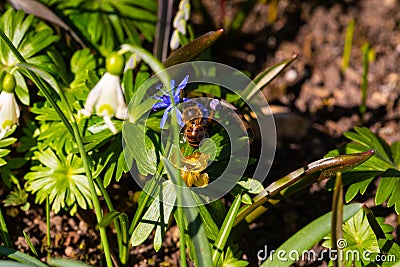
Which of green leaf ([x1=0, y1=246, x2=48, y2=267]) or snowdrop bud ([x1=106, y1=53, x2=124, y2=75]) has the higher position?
snowdrop bud ([x1=106, y1=53, x2=124, y2=75])

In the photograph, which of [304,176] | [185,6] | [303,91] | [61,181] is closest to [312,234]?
[304,176]

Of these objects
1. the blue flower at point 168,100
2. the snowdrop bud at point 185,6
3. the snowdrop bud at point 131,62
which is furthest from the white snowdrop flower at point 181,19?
the blue flower at point 168,100

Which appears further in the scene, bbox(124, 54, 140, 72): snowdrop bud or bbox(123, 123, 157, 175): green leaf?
bbox(124, 54, 140, 72): snowdrop bud

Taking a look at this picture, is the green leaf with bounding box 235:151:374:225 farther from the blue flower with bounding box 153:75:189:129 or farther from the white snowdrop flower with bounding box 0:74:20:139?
the white snowdrop flower with bounding box 0:74:20:139

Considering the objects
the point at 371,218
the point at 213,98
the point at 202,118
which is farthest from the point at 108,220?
the point at 371,218

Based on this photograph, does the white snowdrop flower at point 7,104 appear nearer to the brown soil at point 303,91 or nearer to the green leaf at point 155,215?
the green leaf at point 155,215

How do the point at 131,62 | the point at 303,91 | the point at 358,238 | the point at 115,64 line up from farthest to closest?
1. the point at 303,91
2. the point at 131,62
3. the point at 358,238
4. the point at 115,64

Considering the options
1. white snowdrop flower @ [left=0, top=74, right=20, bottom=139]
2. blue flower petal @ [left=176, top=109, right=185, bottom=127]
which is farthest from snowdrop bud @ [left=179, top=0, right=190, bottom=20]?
white snowdrop flower @ [left=0, top=74, right=20, bottom=139]

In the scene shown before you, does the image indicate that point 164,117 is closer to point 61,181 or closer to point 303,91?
point 61,181
